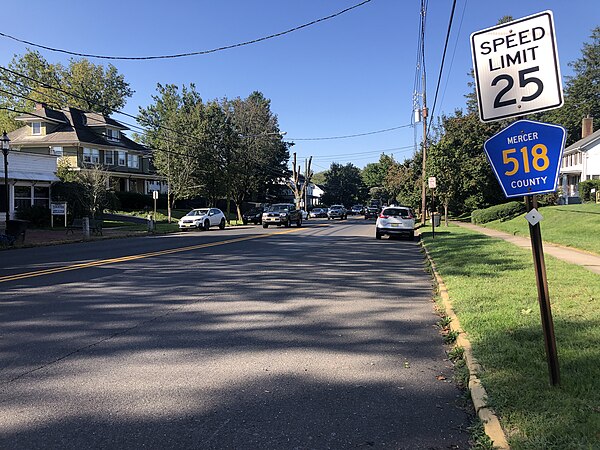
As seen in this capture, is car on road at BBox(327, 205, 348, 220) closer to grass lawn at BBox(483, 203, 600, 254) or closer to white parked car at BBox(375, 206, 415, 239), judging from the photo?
grass lawn at BBox(483, 203, 600, 254)

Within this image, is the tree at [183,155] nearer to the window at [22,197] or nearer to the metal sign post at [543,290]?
the window at [22,197]

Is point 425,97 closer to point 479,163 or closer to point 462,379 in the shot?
point 479,163

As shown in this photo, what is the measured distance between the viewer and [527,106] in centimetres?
400

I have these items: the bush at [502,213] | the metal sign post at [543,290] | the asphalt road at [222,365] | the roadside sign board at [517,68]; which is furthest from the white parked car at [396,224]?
the metal sign post at [543,290]

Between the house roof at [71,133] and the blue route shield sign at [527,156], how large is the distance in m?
45.3

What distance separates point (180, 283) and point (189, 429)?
21.8ft

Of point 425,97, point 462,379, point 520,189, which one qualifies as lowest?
point 462,379

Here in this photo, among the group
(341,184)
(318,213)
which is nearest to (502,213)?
(318,213)

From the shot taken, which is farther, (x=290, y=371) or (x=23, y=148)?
(x=23, y=148)

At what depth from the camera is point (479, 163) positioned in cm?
3844

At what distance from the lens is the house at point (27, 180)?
1103 inches

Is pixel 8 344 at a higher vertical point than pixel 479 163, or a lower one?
lower

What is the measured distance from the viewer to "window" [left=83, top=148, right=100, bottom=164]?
46594mm

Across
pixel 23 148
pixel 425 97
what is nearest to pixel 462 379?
pixel 425 97
